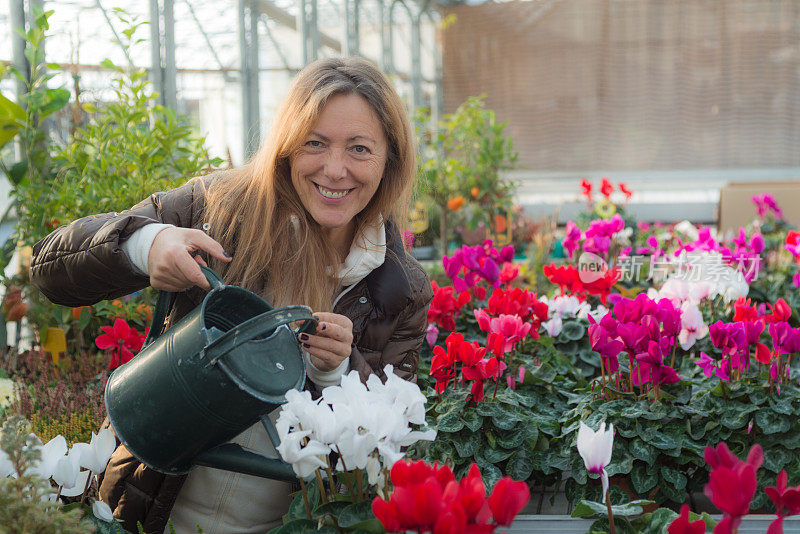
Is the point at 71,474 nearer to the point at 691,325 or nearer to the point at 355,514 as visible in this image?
the point at 355,514

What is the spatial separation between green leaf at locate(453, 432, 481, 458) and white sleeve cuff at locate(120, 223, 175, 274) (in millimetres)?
808

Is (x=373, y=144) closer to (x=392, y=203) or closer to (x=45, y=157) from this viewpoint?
(x=392, y=203)

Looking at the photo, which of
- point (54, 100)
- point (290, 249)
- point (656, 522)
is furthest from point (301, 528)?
point (54, 100)

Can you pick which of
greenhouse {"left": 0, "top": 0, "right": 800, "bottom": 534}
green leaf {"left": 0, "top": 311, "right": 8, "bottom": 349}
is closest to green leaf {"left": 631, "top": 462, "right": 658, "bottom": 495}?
greenhouse {"left": 0, "top": 0, "right": 800, "bottom": 534}

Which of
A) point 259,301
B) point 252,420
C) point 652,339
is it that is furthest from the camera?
point 652,339

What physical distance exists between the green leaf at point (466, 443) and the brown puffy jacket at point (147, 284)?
0.19m

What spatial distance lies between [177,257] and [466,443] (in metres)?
0.85

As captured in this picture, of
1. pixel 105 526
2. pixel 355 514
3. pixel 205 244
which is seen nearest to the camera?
pixel 355 514

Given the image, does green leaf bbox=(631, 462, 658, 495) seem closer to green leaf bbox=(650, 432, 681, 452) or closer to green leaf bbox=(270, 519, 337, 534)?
green leaf bbox=(650, 432, 681, 452)

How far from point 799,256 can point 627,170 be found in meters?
10.3

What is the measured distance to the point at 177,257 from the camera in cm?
125

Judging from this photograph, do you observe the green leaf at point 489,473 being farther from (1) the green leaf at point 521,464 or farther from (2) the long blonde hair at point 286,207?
(2) the long blonde hair at point 286,207

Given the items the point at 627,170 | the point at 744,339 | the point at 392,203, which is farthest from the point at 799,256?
the point at 627,170

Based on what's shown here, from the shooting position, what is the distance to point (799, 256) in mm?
3307
